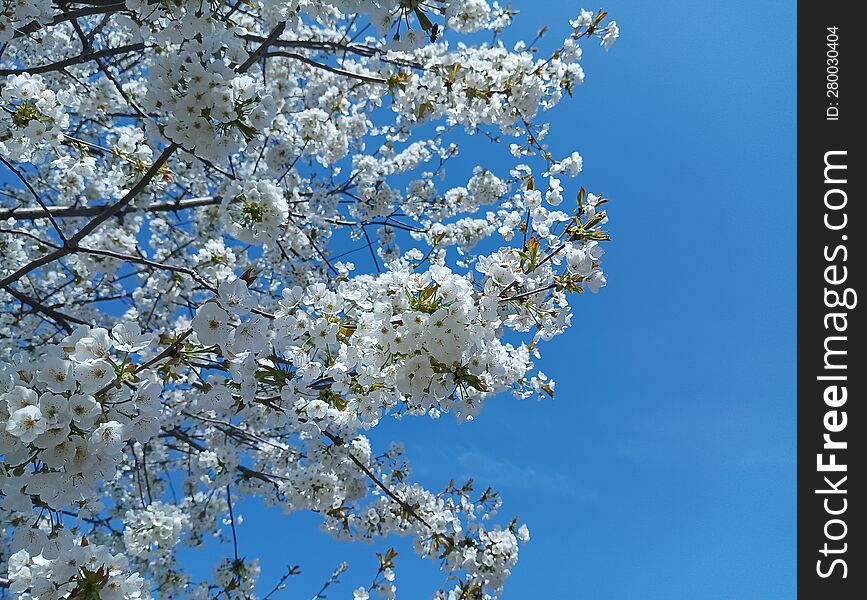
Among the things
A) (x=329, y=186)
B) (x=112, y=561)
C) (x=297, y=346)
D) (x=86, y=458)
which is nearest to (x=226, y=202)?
(x=297, y=346)

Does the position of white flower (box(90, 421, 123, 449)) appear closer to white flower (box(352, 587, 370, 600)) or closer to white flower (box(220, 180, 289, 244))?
white flower (box(220, 180, 289, 244))

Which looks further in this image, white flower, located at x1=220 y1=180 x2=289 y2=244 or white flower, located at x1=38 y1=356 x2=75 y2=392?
white flower, located at x1=220 y1=180 x2=289 y2=244

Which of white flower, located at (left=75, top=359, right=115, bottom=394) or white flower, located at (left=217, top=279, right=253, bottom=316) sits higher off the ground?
white flower, located at (left=217, top=279, right=253, bottom=316)

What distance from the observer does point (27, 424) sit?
195 cm

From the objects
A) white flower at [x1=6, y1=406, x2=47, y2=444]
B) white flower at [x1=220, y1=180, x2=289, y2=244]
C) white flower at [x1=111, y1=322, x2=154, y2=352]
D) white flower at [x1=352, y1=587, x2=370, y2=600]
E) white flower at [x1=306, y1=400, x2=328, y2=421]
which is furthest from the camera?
white flower at [x1=352, y1=587, x2=370, y2=600]

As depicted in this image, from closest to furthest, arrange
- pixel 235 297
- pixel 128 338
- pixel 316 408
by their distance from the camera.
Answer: pixel 128 338 < pixel 235 297 < pixel 316 408

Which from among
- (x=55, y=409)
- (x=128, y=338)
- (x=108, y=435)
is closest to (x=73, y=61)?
(x=128, y=338)

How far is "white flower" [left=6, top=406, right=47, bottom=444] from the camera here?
6.28 ft

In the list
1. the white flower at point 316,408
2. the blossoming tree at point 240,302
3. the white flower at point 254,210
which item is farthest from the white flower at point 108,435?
the white flower at point 254,210

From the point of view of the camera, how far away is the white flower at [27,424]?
6.28 ft

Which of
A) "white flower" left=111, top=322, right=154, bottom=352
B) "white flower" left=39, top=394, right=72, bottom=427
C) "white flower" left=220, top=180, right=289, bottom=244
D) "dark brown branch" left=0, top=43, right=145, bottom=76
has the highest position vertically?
"dark brown branch" left=0, top=43, right=145, bottom=76
